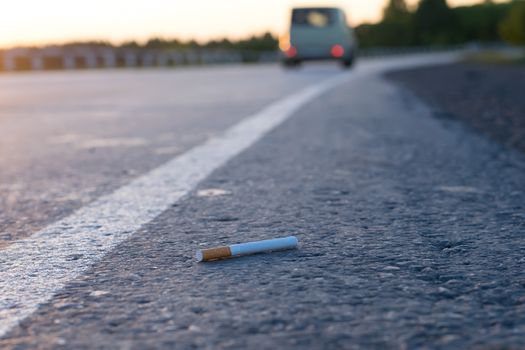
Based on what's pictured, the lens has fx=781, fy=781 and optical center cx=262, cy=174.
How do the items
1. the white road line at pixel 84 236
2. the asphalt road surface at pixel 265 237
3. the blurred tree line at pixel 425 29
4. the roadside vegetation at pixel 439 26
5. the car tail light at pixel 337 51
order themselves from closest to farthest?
the asphalt road surface at pixel 265 237 → the white road line at pixel 84 236 → the car tail light at pixel 337 51 → the roadside vegetation at pixel 439 26 → the blurred tree line at pixel 425 29

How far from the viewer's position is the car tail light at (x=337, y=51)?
25281 mm

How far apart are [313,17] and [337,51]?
1.91 m

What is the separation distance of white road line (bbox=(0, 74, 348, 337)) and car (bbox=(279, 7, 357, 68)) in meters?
21.3

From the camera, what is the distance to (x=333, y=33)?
25.8 metres

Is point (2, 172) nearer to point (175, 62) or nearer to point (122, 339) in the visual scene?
point (122, 339)

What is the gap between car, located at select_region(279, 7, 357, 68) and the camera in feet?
83.5

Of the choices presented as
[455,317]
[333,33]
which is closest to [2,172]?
[455,317]

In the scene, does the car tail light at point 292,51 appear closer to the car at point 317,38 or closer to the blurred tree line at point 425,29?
the car at point 317,38

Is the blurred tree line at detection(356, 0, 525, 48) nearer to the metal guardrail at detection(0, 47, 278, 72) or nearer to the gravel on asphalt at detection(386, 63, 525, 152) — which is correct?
the metal guardrail at detection(0, 47, 278, 72)

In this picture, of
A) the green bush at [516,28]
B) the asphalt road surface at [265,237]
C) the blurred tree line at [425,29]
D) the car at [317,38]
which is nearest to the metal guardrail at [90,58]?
the car at [317,38]

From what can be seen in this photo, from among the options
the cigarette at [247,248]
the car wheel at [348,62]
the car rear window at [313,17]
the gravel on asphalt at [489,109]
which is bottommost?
the car wheel at [348,62]

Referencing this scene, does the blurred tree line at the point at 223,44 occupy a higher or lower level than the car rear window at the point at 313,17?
lower

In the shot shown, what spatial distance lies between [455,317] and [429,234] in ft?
2.71

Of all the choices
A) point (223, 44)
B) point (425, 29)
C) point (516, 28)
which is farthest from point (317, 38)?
point (425, 29)
